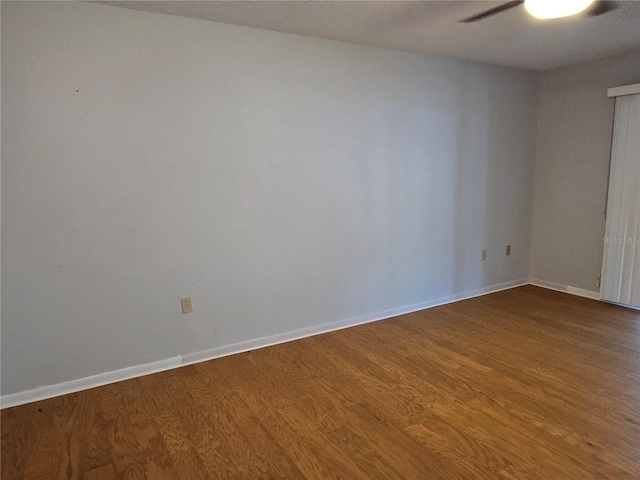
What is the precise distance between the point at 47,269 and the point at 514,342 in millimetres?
3290

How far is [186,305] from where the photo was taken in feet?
9.36

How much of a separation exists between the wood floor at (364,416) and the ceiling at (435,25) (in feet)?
7.58

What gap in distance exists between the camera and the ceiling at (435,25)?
7.98 ft

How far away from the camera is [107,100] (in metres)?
2.46

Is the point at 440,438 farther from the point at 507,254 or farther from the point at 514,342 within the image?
the point at 507,254

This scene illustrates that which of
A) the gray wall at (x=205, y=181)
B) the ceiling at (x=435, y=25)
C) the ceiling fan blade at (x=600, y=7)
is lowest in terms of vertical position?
the gray wall at (x=205, y=181)

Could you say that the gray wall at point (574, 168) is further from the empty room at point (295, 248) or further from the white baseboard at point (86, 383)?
the white baseboard at point (86, 383)

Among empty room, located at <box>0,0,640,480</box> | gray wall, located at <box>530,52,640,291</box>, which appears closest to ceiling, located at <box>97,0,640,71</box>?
empty room, located at <box>0,0,640,480</box>

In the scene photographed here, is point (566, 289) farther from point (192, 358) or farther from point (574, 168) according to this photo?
point (192, 358)

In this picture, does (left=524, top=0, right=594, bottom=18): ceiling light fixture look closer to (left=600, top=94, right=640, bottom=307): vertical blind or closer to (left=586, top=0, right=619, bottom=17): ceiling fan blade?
(left=586, top=0, right=619, bottom=17): ceiling fan blade

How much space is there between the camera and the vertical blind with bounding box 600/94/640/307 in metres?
3.71

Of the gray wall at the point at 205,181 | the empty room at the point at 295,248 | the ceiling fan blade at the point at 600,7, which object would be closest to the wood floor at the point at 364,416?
the empty room at the point at 295,248

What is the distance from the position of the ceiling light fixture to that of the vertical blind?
8.13 feet

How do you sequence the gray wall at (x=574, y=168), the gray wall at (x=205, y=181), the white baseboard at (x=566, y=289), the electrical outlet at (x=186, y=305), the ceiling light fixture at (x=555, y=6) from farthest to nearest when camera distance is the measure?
the white baseboard at (x=566, y=289), the gray wall at (x=574, y=168), the electrical outlet at (x=186, y=305), the gray wall at (x=205, y=181), the ceiling light fixture at (x=555, y=6)
